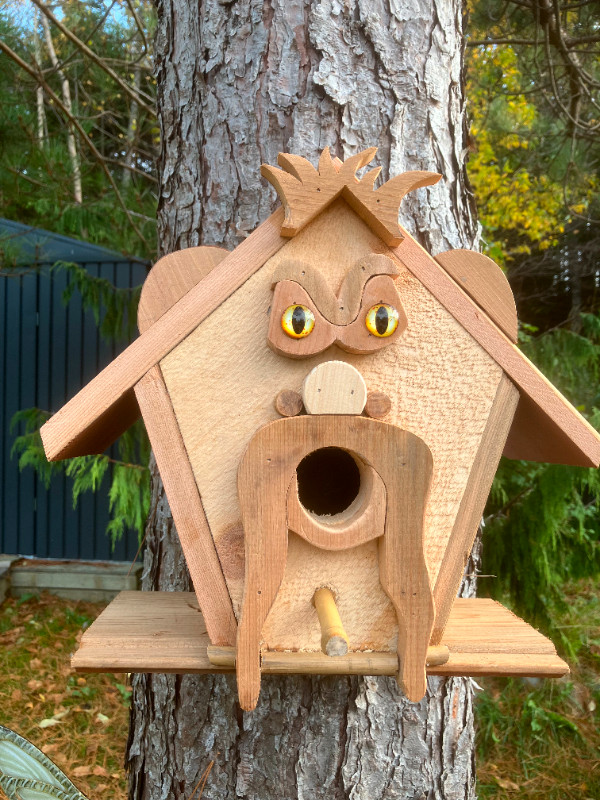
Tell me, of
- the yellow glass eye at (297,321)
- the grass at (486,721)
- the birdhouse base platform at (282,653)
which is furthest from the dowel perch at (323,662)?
the grass at (486,721)

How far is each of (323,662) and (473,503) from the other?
0.35m

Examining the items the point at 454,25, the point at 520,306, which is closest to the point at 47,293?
the point at 454,25

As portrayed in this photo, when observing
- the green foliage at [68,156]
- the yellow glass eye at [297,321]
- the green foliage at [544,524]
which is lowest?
the green foliage at [544,524]

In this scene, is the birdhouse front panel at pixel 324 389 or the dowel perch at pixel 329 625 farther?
the birdhouse front panel at pixel 324 389

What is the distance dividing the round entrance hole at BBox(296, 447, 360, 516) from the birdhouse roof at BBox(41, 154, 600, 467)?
1.35 ft

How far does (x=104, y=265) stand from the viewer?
4812mm

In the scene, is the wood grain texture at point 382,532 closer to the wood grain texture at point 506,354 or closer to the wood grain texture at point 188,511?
the wood grain texture at point 188,511

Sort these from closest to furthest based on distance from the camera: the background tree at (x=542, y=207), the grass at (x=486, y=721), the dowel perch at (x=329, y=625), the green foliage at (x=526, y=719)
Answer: the dowel perch at (x=329, y=625) < the background tree at (x=542, y=207) < the grass at (x=486, y=721) < the green foliage at (x=526, y=719)

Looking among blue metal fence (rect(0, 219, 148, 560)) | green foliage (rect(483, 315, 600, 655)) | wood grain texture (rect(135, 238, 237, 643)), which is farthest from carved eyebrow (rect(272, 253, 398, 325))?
blue metal fence (rect(0, 219, 148, 560))

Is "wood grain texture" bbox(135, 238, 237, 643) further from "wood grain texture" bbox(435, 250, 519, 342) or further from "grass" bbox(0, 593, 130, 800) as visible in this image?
"grass" bbox(0, 593, 130, 800)

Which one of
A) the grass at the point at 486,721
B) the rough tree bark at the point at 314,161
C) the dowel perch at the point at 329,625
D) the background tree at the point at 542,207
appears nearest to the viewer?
the dowel perch at the point at 329,625

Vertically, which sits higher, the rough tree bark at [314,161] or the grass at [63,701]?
the rough tree bark at [314,161]

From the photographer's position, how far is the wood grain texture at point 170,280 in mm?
1073

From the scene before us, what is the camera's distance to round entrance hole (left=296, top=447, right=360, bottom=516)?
4.50 feet
